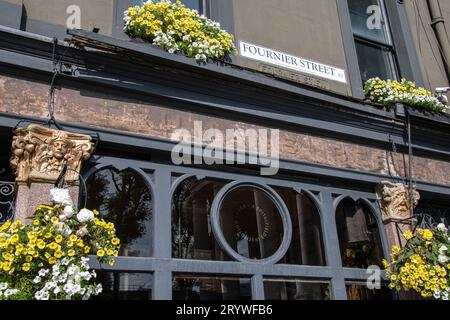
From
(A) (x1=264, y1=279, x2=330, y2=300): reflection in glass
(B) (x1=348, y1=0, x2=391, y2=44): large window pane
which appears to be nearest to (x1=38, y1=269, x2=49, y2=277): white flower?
(A) (x1=264, y1=279, x2=330, y2=300): reflection in glass

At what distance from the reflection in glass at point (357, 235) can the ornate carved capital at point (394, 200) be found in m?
0.23

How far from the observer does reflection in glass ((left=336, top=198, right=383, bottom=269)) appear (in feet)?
20.6

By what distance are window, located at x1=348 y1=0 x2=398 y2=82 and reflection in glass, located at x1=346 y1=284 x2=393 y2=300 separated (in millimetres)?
3616

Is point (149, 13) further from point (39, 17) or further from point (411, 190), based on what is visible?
point (411, 190)

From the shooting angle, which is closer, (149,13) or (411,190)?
(149,13)

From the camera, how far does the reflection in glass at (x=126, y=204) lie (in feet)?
16.2

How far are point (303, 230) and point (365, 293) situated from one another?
1121mm

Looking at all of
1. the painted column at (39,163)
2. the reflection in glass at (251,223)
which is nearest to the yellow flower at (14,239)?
the painted column at (39,163)

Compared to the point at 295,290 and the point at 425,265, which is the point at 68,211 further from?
the point at 425,265

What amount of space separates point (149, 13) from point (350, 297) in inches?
167

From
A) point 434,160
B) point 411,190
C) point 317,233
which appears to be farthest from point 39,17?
point 434,160

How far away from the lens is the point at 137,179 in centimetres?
525

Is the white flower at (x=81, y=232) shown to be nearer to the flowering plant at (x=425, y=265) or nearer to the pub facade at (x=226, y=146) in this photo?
the pub facade at (x=226, y=146)

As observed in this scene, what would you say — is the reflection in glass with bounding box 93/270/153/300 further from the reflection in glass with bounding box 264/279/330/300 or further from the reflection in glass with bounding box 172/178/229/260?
the reflection in glass with bounding box 264/279/330/300
